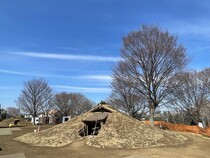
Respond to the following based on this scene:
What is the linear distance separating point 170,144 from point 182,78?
48.8 feet

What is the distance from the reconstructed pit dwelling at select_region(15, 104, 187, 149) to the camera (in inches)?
802

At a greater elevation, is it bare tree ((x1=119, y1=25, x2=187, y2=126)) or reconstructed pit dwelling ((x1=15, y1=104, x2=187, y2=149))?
bare tree ((x1=119, y1=25, x2=187, y2=126))

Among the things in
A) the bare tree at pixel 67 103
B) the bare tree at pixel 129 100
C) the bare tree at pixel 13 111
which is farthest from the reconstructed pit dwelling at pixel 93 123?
the bare tree at pixel 13 111

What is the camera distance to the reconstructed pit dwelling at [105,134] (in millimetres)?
20375

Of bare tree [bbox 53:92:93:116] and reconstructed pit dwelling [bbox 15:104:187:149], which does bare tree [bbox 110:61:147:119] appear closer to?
reconstructed pit dwelling [bbox 15:104:187:149]

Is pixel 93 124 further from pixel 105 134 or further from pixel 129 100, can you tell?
pixel 129 100

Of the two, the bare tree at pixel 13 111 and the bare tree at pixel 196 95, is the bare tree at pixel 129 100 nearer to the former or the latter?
the bare tree at pixel 196 95

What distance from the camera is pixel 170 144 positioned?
21250mm

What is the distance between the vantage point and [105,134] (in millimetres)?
21672

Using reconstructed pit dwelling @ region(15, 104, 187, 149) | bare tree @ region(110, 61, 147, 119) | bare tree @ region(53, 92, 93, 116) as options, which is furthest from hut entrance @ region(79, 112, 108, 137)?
bare tree @ region(53, 92, 93, 116)

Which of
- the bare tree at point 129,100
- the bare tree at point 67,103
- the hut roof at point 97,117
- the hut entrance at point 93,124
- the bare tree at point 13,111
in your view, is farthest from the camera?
the bare tree at point 13,111

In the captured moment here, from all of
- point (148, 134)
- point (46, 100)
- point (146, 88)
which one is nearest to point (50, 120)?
point (46, 100)

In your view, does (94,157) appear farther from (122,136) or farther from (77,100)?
(77,100)

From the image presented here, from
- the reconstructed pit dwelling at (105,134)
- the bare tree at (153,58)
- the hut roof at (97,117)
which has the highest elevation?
the bare tree at (153,58)
